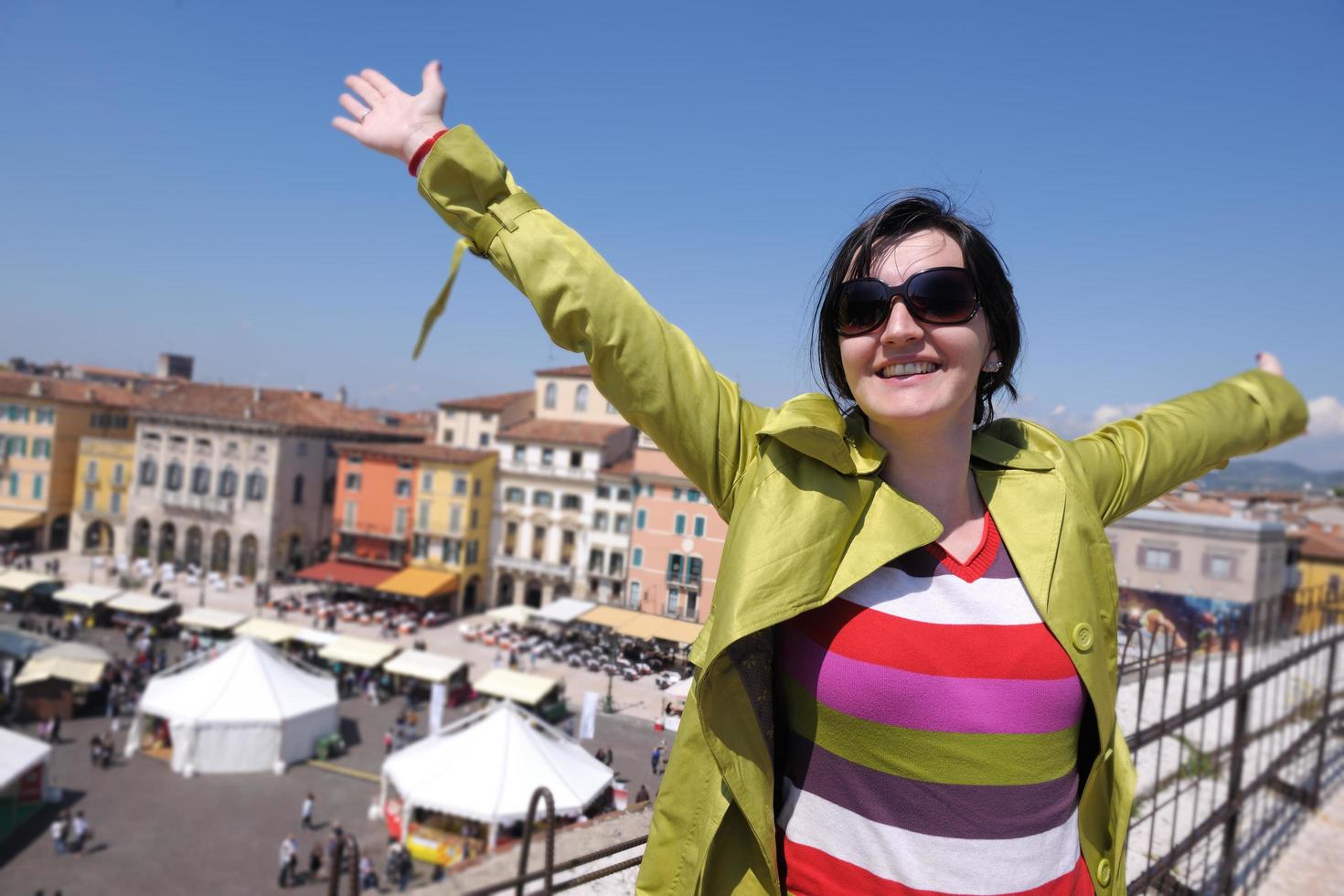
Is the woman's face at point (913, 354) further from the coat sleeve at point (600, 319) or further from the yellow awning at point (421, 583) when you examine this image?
the yellow awning at point (421, 583)

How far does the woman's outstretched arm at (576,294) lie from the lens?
1.77 m

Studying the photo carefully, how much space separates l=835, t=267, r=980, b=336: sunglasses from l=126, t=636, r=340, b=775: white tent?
70.1 feet

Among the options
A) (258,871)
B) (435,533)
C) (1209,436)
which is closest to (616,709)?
(1209,436)

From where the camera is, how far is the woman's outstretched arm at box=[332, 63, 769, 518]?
177cm

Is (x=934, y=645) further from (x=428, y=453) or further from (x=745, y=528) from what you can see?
(x=428, y=453)

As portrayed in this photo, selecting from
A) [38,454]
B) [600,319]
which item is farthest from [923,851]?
[38,454]

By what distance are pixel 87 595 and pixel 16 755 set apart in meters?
18.1

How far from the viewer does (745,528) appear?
1.82 meters

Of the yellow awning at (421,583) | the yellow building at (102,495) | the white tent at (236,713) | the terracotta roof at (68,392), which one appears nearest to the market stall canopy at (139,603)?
the yellow awning at (421,583)

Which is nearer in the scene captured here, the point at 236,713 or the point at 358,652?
the point at 236,713

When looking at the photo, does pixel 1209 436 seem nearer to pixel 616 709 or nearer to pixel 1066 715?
pixel 1066 715

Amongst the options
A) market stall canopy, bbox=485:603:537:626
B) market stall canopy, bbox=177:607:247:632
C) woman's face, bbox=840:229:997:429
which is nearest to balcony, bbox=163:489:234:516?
market stall canopy, bbox=177:607:247:632

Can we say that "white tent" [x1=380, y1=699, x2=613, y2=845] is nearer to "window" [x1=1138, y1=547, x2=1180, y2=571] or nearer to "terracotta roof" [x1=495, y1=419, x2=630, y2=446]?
"terracotta roof" [x1=495, y1=419, x2=630, y2=446]

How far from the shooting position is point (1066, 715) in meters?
1.91
